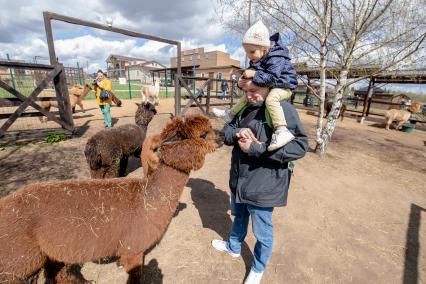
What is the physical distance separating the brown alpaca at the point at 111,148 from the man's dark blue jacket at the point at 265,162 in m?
2.30

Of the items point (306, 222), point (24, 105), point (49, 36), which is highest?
point (49, 36)

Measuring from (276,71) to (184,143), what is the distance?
0.92 m

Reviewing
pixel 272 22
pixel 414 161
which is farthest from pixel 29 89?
pixel 414 161

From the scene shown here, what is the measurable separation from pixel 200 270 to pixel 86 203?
157 cm

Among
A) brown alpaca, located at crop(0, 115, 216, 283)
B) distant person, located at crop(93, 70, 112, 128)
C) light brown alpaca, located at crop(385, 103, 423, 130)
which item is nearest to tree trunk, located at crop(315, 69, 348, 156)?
brown alpaca, located at crop(0, 115, 216, 283)

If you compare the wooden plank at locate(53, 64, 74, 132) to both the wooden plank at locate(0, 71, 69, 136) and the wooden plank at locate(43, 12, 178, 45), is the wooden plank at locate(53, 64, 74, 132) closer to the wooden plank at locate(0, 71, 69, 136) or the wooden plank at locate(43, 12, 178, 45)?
the wooden plank at locate(0, 71, 69, 136)

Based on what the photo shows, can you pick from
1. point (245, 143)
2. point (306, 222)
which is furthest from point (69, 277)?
point (306, 222)

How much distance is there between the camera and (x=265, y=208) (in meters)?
2.01

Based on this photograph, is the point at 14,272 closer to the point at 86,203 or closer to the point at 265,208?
the point at 86,203

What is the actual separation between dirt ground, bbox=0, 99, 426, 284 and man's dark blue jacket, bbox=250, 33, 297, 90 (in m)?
2.10

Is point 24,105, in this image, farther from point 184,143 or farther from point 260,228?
point 260,228

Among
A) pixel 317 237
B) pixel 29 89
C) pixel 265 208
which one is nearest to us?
pixel 265 208

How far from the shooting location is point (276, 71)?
1713 mm

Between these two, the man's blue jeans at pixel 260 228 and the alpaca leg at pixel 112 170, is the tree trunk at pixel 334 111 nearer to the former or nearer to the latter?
the man's blue jeans at pixel 260 228
